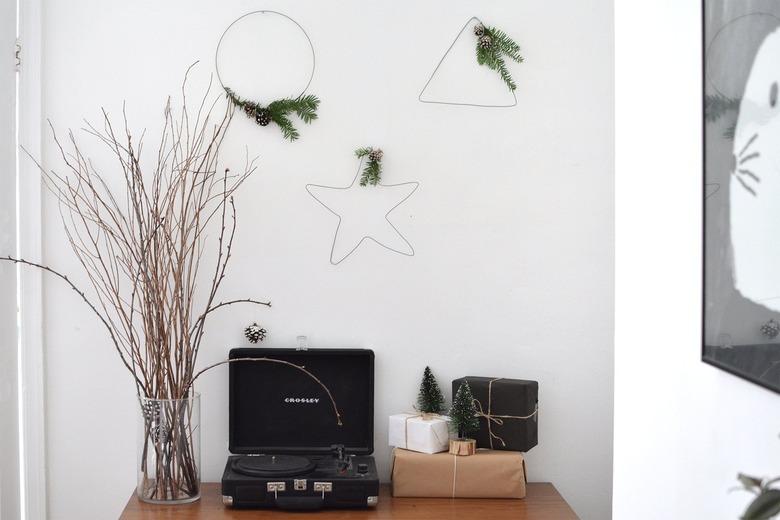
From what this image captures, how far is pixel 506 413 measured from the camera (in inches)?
94.2

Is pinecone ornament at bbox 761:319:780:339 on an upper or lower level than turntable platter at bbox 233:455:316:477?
upper

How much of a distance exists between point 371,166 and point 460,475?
0.95 m

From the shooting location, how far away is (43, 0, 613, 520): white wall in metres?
2.49

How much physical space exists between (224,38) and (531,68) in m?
0.96

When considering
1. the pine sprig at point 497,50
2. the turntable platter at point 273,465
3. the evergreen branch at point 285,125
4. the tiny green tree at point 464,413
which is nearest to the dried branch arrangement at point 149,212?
the evergreen branch at point 285,125

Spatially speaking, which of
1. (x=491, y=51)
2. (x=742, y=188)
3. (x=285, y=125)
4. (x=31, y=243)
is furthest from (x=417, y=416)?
(x=742, y=188)

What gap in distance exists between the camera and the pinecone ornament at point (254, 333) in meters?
2.48

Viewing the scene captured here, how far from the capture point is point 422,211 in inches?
100.0

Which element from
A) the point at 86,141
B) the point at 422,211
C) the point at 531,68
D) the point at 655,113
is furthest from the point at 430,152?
the point at 655,113

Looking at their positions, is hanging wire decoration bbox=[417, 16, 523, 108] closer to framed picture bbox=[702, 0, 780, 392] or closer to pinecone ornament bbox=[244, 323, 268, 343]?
pinecone ornament bbox=[244, 323, 268, 343]

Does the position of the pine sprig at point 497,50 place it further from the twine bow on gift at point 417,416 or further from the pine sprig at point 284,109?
the twine bow on gift at point 417,416

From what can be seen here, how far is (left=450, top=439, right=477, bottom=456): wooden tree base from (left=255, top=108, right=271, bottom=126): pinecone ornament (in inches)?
43.7

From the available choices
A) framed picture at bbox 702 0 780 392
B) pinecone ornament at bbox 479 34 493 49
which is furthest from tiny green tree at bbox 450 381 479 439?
framed picture at bbox 702 0 780 392

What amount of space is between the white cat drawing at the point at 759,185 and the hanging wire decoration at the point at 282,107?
178 centimetres
